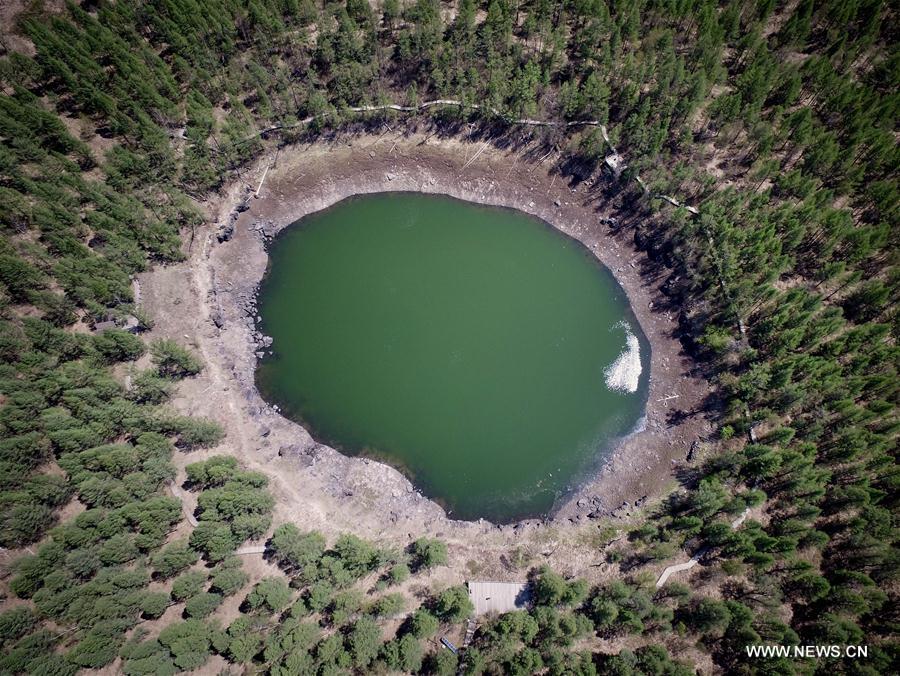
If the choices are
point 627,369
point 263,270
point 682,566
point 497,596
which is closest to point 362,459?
point 497,596

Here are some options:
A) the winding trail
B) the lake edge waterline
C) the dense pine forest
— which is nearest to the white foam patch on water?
the lake edge waterline

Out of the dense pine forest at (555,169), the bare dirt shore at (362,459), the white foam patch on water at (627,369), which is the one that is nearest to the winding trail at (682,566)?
the dense pine forest at (555,169)

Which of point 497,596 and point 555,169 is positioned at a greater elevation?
point 555,169

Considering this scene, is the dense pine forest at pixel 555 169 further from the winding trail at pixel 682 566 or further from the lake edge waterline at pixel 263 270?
the lake edge waterline at pixel 263 270

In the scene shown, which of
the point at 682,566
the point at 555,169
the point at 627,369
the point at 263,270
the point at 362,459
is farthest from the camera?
the point at 555,169

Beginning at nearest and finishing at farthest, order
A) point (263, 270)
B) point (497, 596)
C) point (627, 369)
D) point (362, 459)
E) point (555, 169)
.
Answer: point (497, 596), point (362, 459), point (627, 369), point (263, 270), point (555, 169)

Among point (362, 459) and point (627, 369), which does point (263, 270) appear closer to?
point (362, 459)

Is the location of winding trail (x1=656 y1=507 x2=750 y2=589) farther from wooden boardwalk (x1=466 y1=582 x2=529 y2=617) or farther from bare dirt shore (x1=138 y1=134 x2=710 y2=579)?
wooden boardwalk (x1=466 y1=582 x2=529 y2=617)
